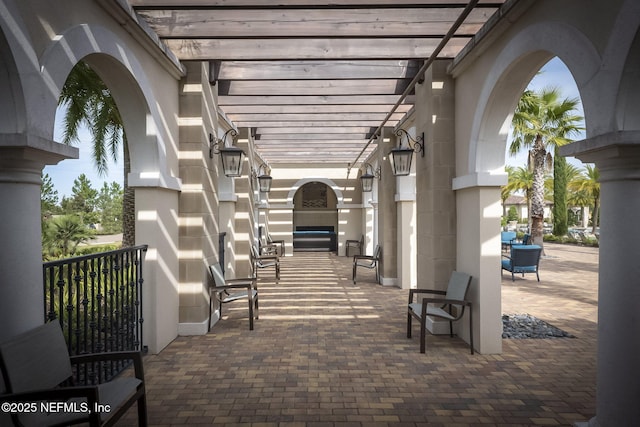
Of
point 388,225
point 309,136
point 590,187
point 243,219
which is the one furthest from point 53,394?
point 590,187

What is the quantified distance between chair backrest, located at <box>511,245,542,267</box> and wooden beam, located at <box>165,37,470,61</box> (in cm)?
580

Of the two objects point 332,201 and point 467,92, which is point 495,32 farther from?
point 332,201

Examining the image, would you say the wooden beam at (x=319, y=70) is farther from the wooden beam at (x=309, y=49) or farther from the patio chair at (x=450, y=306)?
the patio chair at (x=450, y=306)

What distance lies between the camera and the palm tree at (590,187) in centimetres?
2823

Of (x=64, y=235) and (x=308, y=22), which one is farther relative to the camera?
(x=64, y=235)

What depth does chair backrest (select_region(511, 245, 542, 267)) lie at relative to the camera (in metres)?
9.15

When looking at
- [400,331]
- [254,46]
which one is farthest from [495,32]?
[400,331]

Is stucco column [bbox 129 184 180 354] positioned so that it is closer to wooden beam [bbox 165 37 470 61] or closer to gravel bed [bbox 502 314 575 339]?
wooden beam [bbox 165 37 470 61]

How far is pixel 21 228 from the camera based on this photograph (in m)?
2.40

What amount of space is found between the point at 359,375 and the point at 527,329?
2.85 meters

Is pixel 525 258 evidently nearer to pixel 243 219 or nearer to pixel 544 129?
pixel 243 219

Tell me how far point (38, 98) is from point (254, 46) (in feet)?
10.4

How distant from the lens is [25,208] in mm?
2418

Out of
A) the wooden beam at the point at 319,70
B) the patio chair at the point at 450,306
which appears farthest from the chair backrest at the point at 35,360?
the wooden beam at the point at 319,70
